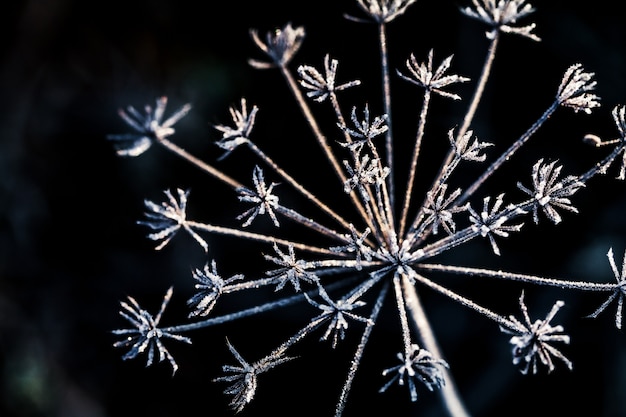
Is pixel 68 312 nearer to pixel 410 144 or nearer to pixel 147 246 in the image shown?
pixel 147 246

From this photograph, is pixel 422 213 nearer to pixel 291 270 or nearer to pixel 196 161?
pixel 291 270

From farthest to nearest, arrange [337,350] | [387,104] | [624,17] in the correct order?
1. [337,350]
2. [624,17]
3. [387,104]

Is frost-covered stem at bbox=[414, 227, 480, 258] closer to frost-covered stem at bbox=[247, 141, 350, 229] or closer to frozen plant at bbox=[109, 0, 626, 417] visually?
frozen plant at bbox=[109, 0, 626, 417]

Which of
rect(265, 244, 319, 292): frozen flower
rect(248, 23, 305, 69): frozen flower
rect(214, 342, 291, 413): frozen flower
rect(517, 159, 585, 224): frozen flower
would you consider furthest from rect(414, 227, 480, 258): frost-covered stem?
rect(248, 23, 305, 69): frozen flower

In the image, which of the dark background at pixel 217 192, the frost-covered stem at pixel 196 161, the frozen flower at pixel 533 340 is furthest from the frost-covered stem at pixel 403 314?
the dark background at pixel 217 192

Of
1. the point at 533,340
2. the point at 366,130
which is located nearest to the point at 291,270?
the point at 366,130

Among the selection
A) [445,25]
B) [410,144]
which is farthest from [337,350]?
[445,25]

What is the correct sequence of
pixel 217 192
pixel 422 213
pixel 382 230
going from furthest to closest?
pixel 217 192 < pixel 382 230 < pixel 422 213

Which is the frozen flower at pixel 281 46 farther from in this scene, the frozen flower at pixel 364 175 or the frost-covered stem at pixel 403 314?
the frost-covered stem at pixel 403 314
